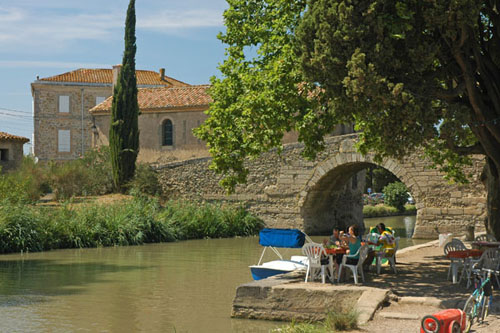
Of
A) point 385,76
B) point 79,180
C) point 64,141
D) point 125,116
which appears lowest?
point 79,180

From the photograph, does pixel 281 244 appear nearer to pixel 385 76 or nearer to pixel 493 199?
pixel 385 76

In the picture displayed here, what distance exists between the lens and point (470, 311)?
8500 mm

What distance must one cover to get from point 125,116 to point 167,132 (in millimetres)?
5561

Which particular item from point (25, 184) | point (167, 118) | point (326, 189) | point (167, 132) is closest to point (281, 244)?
point (25, 184)

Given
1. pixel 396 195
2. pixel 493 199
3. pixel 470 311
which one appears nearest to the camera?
pixel 470 311

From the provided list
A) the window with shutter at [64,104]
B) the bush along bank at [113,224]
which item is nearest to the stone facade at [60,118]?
the window with shutter at [64,104]

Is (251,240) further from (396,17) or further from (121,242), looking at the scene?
(396,17)

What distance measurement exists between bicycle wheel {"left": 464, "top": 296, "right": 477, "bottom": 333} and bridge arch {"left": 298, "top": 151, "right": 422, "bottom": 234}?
672 inches

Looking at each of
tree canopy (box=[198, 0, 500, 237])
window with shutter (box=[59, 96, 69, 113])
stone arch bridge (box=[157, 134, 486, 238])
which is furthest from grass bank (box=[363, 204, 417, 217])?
tree canopy (box=[198, 0, 500, 237])

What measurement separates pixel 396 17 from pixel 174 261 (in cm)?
1084

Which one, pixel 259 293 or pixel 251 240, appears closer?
pixel 259 293

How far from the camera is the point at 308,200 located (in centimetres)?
2872

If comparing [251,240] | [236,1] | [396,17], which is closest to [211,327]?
[396,17]

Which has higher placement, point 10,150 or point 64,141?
point 64,141
